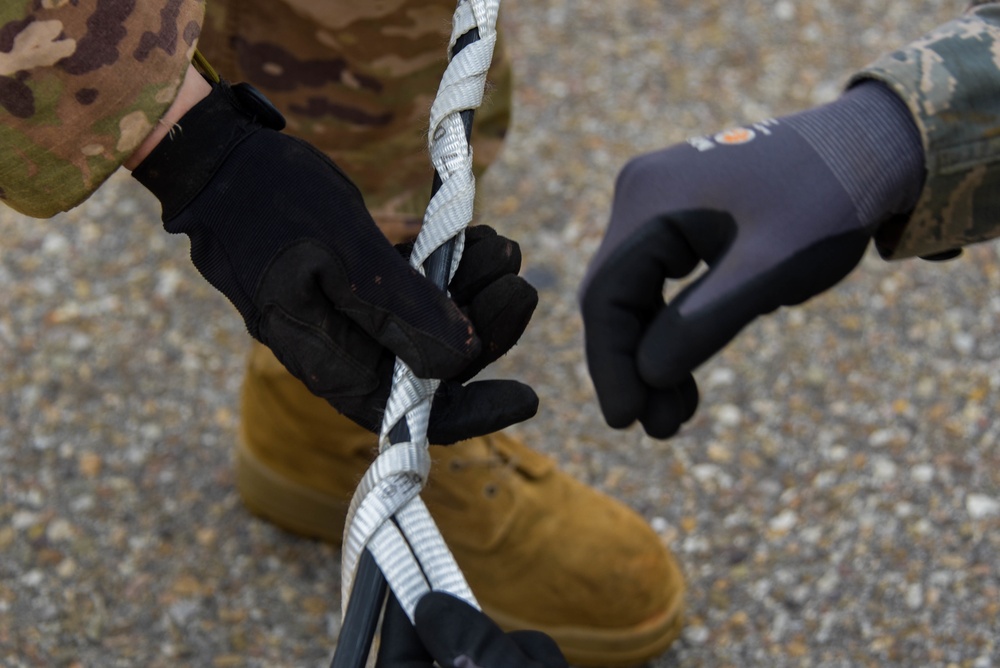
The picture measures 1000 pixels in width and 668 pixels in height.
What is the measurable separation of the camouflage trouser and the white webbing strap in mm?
266

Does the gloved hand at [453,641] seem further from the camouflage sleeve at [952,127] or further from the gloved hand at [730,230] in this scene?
the camouflage sleeve at [952,127]

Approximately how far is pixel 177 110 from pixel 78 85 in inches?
4.0

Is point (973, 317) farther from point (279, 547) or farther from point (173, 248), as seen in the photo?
point (173, 248)

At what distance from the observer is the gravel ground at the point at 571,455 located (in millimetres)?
1590

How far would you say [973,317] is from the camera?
2.08 meters

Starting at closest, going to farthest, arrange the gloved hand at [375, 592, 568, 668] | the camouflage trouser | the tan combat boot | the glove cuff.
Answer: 1. the gloved hand at [375, 592, 568, 668]
2. the glove cuff
3. the camouflage trouser
4. the tan combat boot

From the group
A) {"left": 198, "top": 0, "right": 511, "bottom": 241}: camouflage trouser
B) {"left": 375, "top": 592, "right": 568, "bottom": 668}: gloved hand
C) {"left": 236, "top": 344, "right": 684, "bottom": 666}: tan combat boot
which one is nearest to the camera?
{"left": 375, "top": 592, "right": 568, "bottom": 668}: gloved hand

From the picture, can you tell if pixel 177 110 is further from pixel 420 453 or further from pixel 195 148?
pixel 420 453

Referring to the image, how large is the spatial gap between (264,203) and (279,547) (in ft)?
2.71

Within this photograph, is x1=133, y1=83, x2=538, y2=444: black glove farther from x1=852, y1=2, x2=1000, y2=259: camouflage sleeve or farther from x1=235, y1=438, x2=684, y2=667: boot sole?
x1=235, y1=438, x2=684, y2=667: boot sole

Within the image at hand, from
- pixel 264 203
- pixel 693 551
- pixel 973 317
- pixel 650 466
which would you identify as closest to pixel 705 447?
pixel 650 466

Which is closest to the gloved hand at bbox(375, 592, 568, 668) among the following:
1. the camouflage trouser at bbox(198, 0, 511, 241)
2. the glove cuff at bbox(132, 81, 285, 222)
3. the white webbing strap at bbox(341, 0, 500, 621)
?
the white webbing strap at bbox(341, 0, 500, 621)

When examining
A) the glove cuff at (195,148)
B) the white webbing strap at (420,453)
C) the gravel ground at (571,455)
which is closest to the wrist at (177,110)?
the glove cuff at (195,148)

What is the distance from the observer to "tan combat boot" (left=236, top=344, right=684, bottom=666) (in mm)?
1520
